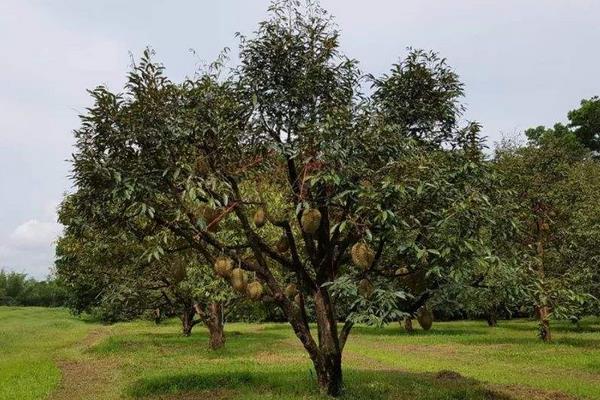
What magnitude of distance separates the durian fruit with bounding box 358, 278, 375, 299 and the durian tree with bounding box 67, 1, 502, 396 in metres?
0.04

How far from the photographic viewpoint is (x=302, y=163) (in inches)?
377

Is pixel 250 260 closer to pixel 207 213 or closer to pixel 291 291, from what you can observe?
pixel 291 291

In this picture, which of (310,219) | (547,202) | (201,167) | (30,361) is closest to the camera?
(310,219)

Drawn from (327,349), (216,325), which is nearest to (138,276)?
(216,325)

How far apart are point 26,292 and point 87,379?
280 ft

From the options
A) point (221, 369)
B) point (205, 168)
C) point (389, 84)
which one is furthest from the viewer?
point (221, 369)

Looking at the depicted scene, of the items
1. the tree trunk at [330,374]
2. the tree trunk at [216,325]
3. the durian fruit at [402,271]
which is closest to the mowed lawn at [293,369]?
the tree trunk at [330,374]

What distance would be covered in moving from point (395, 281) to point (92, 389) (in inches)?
353

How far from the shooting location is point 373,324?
8.25m

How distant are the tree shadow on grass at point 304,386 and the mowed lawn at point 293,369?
0.03 metres

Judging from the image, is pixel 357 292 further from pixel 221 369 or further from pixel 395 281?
pixel 221 369

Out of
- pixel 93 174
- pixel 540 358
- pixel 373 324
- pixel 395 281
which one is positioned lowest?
pixel 540 358

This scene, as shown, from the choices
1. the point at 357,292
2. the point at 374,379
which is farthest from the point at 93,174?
the point at 374,379

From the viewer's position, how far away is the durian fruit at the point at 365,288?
8.96m
